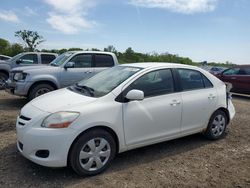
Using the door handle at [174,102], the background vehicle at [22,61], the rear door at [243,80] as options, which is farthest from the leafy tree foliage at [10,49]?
the door handle at [174,102]

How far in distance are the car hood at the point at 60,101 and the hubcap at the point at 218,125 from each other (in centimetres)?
280

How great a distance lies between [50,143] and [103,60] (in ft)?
21.5

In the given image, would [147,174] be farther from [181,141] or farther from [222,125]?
[222,125]

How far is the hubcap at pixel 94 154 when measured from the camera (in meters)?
4.14

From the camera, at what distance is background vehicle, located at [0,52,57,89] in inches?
525

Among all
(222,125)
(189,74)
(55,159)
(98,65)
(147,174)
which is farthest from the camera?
(98,65)

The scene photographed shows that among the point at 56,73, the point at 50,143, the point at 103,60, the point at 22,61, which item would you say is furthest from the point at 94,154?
the point at 22,61

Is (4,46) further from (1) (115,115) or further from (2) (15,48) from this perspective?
(1) (115,115)

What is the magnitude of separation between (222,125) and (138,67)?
7.58 feet

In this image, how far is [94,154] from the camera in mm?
4207

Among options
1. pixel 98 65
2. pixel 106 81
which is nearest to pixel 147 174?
pixel 106 81

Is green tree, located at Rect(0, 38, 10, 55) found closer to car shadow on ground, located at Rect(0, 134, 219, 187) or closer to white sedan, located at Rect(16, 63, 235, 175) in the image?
car shadow on ground, located at Rect(0, 134, 219, 187)

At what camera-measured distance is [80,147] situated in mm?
4059

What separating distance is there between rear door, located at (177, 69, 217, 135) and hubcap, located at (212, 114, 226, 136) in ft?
0.94
